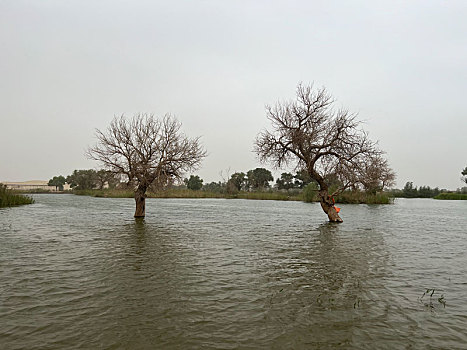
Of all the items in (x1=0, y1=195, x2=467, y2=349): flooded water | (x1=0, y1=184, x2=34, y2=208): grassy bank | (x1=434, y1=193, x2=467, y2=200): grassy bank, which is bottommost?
(x1=0, y1=195, x2=467, y2=349): flooded water

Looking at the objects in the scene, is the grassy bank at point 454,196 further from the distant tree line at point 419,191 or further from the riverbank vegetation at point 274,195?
the riverbank vegetation at point 274,195

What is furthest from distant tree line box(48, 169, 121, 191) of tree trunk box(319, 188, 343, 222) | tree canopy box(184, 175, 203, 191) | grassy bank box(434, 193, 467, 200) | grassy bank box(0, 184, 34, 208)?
grassy bank box(434, 193, 467, 200)

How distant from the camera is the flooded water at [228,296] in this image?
4.61 metres

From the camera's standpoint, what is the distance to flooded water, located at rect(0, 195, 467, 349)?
4.61 meters

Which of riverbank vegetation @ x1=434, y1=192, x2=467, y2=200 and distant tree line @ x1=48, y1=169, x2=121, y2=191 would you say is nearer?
distant tree line @ x1=48, y1=169, x2=121, y2=191

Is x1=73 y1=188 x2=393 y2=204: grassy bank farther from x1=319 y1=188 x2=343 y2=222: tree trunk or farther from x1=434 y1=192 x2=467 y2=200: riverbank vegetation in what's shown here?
x1=434 y1=192 x2=467 y2=200: riverbank vegetation

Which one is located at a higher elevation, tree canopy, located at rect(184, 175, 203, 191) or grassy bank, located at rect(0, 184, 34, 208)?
tree canopy, located at rect(184, 175, 203, 191)

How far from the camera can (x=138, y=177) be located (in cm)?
2133

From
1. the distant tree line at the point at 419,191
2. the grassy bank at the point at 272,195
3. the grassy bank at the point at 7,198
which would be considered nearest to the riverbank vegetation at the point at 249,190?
the grassy bank at the point at 272,195

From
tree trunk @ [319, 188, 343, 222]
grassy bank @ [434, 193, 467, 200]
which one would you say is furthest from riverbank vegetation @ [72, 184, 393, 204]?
grassy bank @ [434, 193, 467, 200]

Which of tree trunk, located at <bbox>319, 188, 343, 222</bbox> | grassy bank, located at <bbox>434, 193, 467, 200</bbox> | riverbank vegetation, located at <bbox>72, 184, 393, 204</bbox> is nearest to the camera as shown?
tree trunk, located at <bbox>319, 188, 343, 222</bbox>

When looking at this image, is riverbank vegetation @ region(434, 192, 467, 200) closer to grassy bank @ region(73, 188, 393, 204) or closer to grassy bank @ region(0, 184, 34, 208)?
grassy bank @ region(73, 188, 393, 204)

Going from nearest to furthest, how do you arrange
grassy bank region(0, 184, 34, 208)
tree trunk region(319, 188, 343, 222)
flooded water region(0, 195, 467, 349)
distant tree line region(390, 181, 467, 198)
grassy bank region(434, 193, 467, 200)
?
1. flooded water region(0, 195, 467, 349)
2. tree trunk region(319, 188, 343, 222)
3. grassy bank region(0, 184, 34, 208)
4. grassy bank region(434, 193, 467, 200)
5. distant tree line region(390, 181, 467, 198)

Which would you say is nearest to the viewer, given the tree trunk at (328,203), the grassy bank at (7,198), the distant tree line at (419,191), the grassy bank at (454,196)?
the tree trunk at (328,203)
